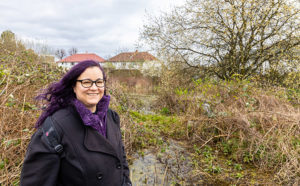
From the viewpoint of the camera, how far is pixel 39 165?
1180 millimetres

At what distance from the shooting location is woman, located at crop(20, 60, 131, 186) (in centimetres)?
119

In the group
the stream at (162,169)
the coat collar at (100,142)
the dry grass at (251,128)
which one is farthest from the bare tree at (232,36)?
the coat collar at (100,142)

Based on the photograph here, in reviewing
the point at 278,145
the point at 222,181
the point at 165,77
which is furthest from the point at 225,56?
the point at 222,181

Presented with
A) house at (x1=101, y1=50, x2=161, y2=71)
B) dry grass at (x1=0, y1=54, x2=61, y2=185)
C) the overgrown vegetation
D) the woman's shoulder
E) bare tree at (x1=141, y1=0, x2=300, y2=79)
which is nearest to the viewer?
the woman's shoulder

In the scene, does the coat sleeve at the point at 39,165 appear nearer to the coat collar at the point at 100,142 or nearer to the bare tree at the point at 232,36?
the coat collar at the point at 100,142

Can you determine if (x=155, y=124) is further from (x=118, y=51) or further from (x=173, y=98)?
(x=118, y=51)

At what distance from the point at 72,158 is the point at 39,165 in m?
0.21

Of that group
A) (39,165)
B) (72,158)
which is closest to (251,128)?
(72,158)

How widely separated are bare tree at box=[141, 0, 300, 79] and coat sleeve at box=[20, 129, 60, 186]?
6510 millimetres

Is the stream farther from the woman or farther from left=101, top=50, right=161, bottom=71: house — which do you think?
left=101, top=50, right=161, bottom=71: house

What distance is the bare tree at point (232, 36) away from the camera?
24.3 feet

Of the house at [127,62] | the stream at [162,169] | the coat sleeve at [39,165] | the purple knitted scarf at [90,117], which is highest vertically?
the house at [127,62]

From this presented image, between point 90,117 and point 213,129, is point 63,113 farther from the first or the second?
point 213,129

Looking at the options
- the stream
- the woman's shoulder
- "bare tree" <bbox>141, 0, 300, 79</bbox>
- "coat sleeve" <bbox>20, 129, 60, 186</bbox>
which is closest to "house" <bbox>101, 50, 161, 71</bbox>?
"bare tree" <bbox>141, 0, 300, 79</bbox>
